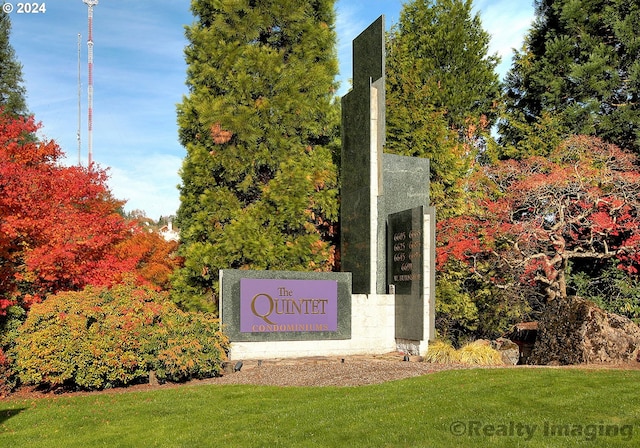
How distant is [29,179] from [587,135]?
22133mm

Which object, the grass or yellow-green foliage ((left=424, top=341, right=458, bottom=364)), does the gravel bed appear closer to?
yellow-green foliage ((left=424, top=341, right=458, bottom=364))

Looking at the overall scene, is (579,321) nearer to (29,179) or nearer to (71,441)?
(71,441)

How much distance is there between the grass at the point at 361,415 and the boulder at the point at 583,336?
2.52 metres

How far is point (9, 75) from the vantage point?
37.8 meters

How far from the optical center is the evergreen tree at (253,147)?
2125cm

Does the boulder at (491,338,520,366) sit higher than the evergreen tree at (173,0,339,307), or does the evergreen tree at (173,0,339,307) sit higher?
the evergreen tree at (173,0,339,307)

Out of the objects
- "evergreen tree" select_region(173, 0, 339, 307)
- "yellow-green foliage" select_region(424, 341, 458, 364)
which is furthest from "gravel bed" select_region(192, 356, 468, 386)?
"evergreen tree" select_region(173, 0, 339, 307)

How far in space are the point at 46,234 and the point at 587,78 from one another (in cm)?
2331

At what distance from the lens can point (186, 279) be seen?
70.4 ft

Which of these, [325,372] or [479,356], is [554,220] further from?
[325,372]

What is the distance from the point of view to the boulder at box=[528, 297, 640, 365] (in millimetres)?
14750

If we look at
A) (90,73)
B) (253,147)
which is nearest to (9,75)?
(90,73)

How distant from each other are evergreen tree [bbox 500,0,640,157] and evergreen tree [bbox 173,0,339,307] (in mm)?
10852

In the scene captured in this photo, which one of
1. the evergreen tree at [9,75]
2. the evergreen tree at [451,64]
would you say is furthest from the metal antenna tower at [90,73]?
the evergreen tree at [451,64]
